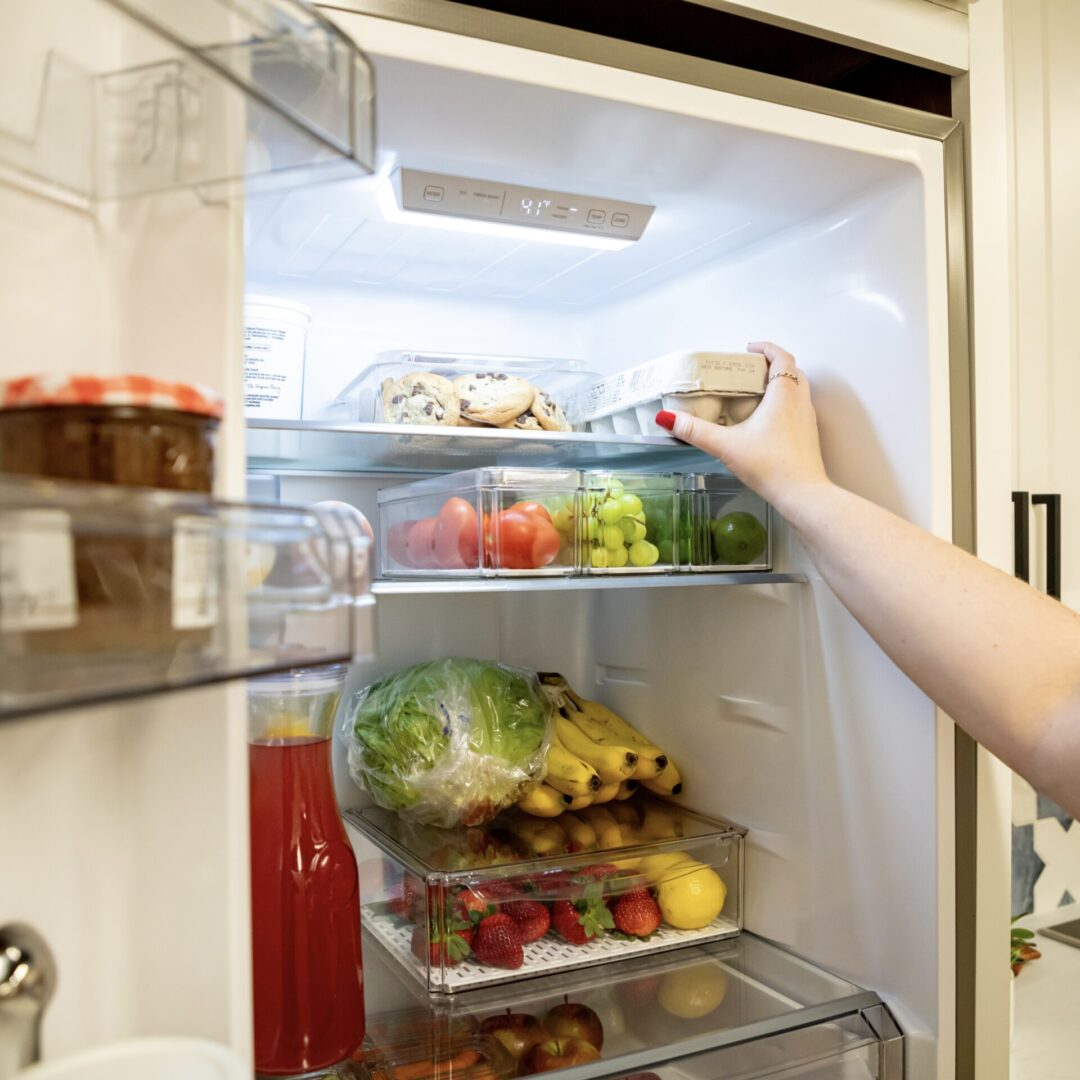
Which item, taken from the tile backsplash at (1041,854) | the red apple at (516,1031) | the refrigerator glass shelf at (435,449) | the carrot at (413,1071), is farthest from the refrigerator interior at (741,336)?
the tile backsplash at (1041,854)

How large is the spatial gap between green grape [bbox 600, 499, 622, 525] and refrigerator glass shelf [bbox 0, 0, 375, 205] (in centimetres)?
56

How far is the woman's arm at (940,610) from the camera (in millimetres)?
787

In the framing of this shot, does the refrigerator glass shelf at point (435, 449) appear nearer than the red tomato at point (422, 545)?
Yes

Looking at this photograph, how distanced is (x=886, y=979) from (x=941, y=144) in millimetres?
850

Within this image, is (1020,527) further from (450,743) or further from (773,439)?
(450,743)

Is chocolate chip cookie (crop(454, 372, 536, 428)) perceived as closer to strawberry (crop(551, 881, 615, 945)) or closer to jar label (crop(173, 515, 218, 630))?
strawberry (crop(551, 881, 615, 945))

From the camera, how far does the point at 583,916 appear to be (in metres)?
1.11

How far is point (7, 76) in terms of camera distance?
547mm

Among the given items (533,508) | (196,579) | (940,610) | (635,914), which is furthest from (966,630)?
(196,579)

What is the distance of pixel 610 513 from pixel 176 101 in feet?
2.09

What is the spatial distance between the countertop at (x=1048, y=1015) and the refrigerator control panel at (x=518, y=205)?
3.86 ft

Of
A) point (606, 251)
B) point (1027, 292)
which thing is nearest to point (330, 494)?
point (606, 251)

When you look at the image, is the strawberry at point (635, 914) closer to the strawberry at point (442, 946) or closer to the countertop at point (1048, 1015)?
the strawberry at point (442, 946)

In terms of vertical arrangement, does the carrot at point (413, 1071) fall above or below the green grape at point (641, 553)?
below
